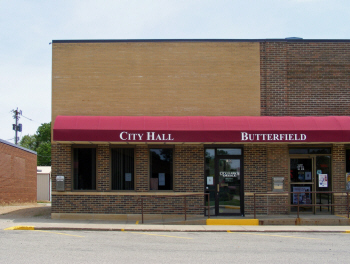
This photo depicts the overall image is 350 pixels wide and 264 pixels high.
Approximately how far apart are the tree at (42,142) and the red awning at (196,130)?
59.4m

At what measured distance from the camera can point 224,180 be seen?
15430 mm

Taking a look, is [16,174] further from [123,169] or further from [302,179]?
[302,179]

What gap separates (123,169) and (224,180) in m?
3.92

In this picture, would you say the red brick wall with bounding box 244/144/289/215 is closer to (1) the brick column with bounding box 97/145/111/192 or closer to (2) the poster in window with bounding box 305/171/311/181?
(2) the poster in window with bounding box 305/171/311/181

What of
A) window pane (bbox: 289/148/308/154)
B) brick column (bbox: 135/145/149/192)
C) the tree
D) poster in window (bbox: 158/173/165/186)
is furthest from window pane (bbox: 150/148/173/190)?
the tree

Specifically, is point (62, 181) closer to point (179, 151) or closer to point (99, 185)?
point (99, 185)

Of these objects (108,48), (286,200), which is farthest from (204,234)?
(108,48)

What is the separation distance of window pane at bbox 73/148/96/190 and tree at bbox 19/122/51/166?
58.2m

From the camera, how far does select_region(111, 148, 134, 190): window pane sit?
15352mm

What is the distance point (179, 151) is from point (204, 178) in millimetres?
1406

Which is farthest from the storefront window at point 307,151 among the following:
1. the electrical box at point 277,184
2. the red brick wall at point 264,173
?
the electrical box at point 277,184

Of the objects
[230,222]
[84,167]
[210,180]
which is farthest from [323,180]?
[84,167]

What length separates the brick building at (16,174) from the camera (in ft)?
77.3

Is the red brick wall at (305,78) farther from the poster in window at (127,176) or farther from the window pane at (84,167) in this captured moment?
the window pane at (84,167)
